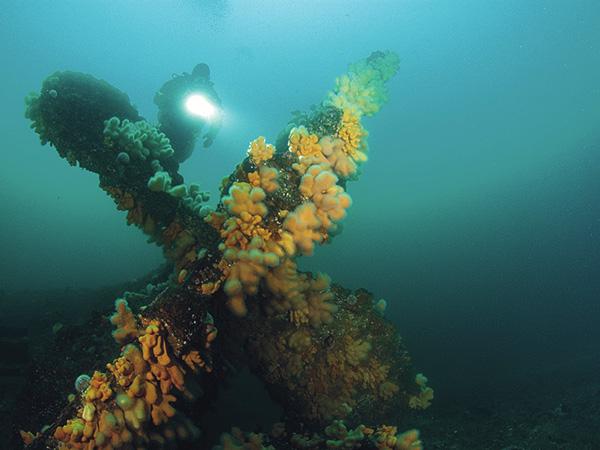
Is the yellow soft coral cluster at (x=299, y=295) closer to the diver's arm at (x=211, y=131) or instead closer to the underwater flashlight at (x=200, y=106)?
the underwater flashlight at (x=200, y=106)

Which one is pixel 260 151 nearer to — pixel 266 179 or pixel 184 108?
pixel 266 179

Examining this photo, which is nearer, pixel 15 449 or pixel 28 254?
pixel 15 449

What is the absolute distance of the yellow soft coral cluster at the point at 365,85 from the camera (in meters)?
3.80

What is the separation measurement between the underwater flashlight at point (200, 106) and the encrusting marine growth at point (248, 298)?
3.05 m

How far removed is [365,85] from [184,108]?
512cm

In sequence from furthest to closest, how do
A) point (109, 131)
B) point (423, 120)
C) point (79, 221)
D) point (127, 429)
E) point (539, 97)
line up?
point (79, 221) → point (423, 120) → point (539, 97) → point (109, 131) → point (127, 429)

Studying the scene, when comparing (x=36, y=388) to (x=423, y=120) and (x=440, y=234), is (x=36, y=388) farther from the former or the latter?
(x=423, y=120)

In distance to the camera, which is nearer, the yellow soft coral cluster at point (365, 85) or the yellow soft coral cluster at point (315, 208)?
the yellow soft coral cluster at point (315, 208)

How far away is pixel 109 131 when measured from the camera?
380 centimetres

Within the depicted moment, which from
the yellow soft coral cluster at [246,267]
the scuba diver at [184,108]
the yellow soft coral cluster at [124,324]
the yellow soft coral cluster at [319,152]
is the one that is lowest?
the yellow soft coral cluster at [124,324]

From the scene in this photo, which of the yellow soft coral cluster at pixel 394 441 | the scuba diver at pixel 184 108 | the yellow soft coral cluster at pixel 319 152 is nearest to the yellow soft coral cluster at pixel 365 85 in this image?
the yellow soft coral cluster at pixel 319 152

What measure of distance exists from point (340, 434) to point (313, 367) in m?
0.73

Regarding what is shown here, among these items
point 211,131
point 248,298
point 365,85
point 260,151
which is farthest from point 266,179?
point 211,131

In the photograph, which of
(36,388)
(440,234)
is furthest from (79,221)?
(36,388)
